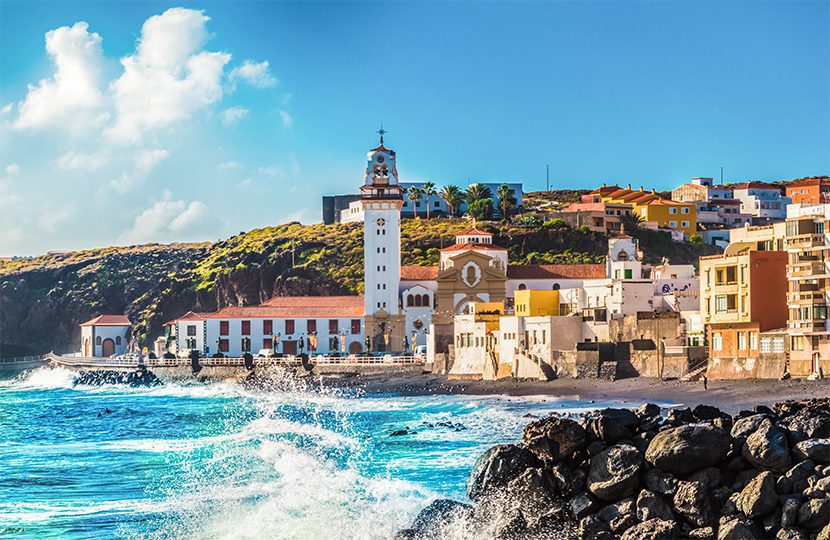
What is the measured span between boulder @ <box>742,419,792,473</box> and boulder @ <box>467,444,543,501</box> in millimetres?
4096

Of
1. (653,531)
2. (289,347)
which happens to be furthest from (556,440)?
(289,347)

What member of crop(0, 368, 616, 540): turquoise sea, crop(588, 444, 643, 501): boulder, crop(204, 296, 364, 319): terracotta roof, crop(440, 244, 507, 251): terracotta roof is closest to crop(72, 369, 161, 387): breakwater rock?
crop(204, 296, 364, 319): terracotta roof

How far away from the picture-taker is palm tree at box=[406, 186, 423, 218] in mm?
166250

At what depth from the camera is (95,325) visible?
13325 cm

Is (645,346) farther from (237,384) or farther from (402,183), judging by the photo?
(402,183)

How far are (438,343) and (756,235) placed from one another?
34.0m

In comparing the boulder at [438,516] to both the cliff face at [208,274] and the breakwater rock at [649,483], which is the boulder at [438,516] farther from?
the cliff face at [208,274]

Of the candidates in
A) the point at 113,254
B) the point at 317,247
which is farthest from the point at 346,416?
the point at 113,254

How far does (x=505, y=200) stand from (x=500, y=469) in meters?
134

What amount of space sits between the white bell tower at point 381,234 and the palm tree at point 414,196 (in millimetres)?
47450

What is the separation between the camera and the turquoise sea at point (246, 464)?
2933 centimetres

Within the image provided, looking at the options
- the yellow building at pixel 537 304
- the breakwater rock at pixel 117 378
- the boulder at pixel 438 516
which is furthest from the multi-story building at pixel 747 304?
the breakwater rock at pixel 117 378

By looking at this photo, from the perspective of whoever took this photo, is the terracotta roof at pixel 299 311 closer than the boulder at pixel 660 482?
No

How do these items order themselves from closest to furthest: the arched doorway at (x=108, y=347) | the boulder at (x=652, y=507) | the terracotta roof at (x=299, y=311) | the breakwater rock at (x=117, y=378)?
the boulder at (x=652, y=507) → the breakwater rock at (x=117, y=378) → the terracotta roof at (x=299, y=311) → the arched doorway at (x=108, y=347)
